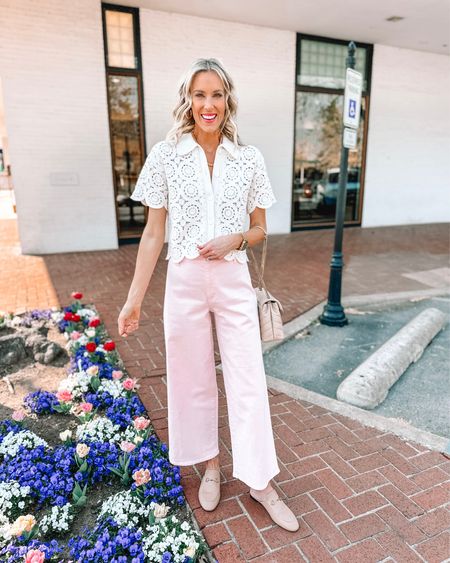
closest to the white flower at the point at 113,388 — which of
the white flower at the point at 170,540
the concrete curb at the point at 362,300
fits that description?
the white flower at the point at 170,540

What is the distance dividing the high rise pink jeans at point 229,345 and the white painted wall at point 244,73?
7.37 meters

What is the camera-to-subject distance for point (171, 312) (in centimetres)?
208

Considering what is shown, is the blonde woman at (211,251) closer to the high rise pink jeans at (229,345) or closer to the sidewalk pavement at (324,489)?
the high rise pink jeans at (229,345)

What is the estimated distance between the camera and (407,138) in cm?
1157

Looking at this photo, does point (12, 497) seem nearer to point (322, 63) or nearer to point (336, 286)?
point (336, 286)

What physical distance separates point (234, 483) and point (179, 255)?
1275 millimetres

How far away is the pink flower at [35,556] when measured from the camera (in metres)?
1.78

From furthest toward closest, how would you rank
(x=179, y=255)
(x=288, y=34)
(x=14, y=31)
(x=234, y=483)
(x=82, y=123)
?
(x=288, y=34) < (x=82, y=123) < (x=14, y=31) < (x=234, y=483) < (x=179, y=255)

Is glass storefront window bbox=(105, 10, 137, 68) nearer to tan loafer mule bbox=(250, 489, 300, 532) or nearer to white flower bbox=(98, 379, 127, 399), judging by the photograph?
white flower bbox=(98, 379, 127, 399)

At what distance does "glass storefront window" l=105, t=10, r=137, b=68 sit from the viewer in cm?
813

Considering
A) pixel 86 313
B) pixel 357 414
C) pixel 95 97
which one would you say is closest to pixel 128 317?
pixel 357 414

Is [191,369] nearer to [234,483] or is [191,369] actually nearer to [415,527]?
[234,483]

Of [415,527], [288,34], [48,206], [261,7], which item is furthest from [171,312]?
[288,34]

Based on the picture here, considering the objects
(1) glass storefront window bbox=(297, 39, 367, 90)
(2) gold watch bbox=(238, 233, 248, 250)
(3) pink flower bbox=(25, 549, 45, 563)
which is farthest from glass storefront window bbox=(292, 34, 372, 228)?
(3) pink flower bbox=(25, 549, 45, 563)
